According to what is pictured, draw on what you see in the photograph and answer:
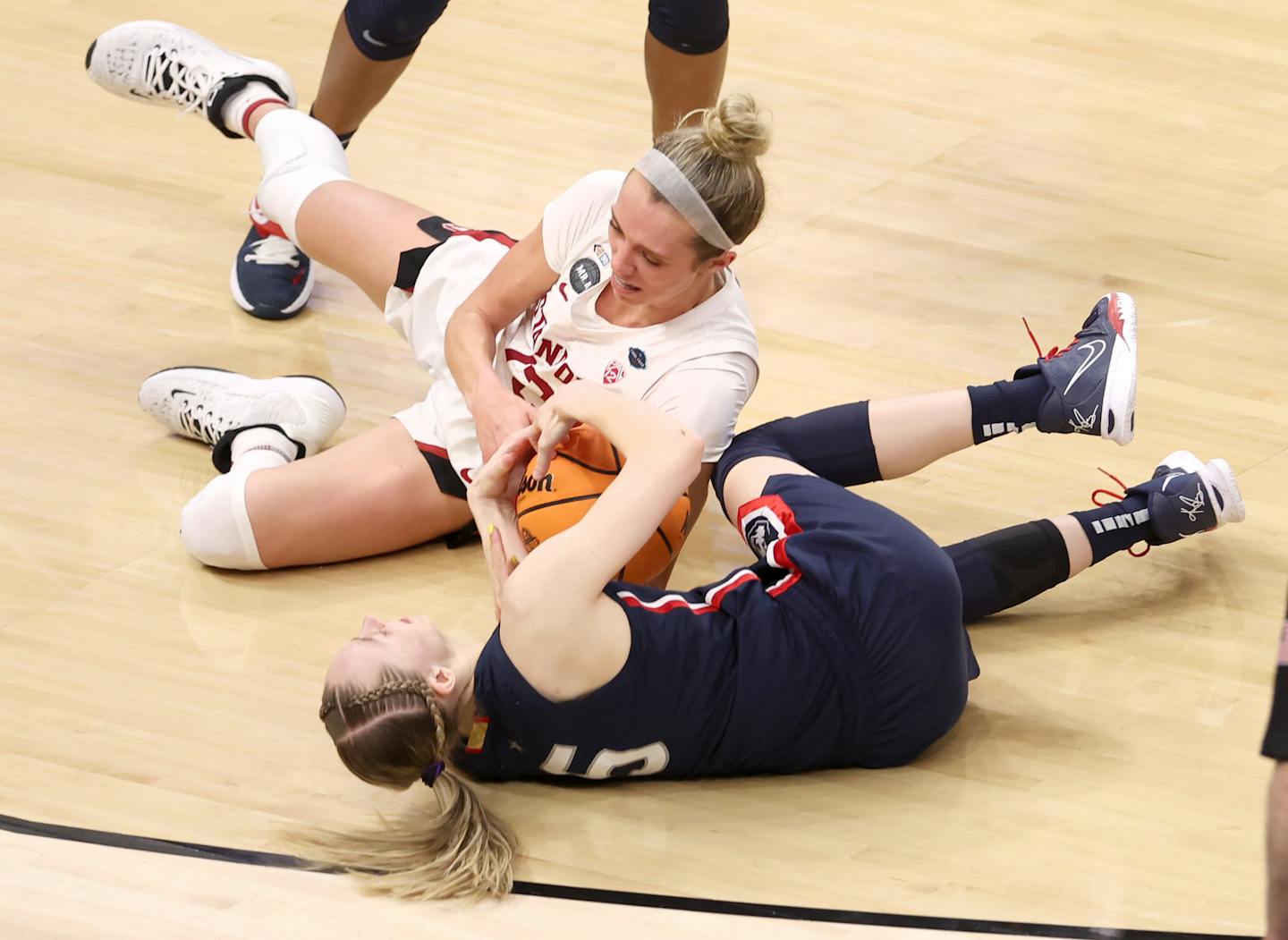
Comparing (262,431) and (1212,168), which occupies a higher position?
(1212,168)

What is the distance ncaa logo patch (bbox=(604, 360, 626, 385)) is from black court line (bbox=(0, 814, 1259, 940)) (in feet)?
2.51

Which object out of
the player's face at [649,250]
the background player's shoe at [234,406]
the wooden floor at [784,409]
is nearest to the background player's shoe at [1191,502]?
the wooden floor at [784,409]

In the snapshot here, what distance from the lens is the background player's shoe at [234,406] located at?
2.96 m

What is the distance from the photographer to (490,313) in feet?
8.96

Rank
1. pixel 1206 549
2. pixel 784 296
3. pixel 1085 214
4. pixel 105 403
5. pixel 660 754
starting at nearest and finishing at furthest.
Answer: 1. pixel 660 754
2. pixel 1206 549
3. pixel 105 403
4. pixel 784 296
5. pixel 1085 214

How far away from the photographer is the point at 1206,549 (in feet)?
9.35

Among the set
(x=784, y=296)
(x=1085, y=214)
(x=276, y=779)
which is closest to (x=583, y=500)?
(x=276, y=779)

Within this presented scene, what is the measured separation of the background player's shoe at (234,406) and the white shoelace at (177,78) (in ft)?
2.17

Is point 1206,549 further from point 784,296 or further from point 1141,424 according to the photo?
point 784,296

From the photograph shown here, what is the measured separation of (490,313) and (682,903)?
1.04 m

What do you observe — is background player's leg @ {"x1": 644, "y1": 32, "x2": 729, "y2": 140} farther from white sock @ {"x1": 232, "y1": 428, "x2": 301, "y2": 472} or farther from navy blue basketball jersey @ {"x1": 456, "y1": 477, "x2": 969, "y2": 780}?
navy blue basketball jersey @ {"x1": 456, "y1": 477, "x2": 969, "y2": 780}

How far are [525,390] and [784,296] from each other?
107 cm

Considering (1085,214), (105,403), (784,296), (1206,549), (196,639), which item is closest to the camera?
(196,639)

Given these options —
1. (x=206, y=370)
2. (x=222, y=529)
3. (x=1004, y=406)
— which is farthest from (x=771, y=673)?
(x=206, y=370)
